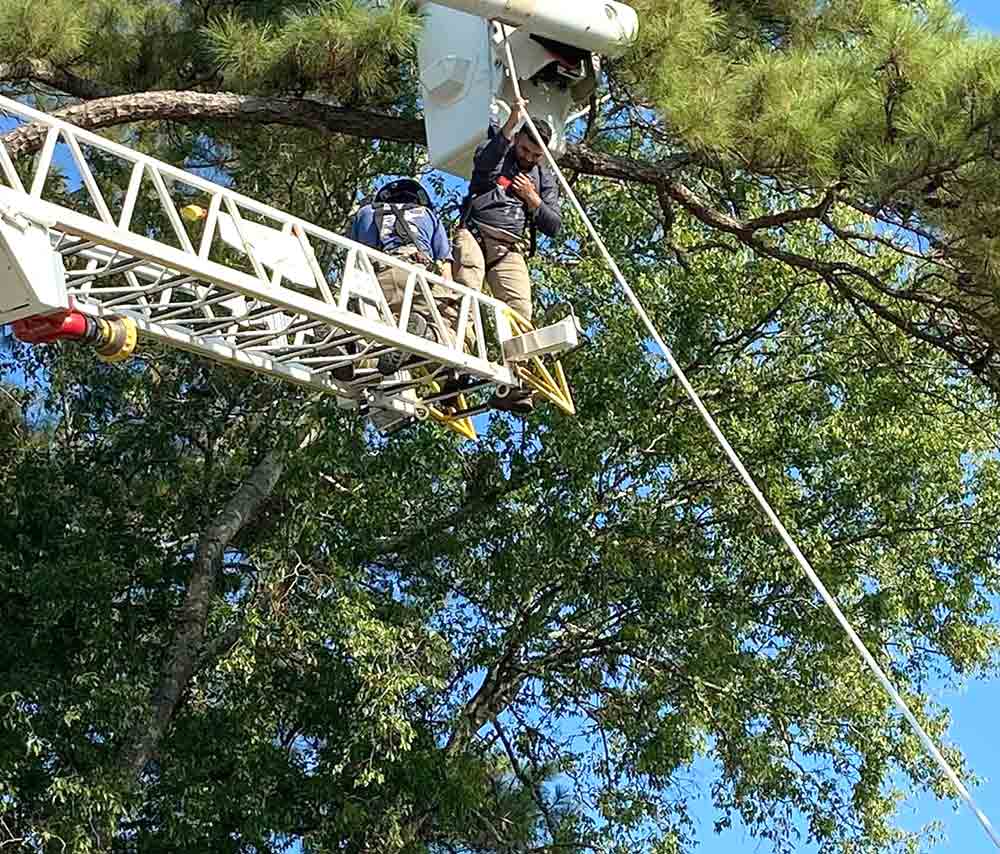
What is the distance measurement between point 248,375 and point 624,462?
8.70 ft

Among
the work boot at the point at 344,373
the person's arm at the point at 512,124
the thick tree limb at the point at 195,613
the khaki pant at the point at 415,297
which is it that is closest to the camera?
the khaki pant at the point at 415,297

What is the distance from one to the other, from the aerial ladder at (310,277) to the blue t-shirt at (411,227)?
155mm

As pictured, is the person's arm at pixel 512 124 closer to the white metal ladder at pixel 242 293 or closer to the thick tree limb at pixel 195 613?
the white metal ladder at pixel 242 293

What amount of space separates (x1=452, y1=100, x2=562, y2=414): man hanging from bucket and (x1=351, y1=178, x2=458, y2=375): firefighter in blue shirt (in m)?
0.15

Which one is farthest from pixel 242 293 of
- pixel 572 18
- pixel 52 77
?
pixel 52 77

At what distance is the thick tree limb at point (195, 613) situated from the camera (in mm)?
11820

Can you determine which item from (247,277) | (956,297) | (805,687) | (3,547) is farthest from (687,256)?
(247,277)

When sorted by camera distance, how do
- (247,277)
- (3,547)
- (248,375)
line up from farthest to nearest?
(248,375)
(3,547)
(247,277)

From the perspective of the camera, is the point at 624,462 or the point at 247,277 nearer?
the point at 247,277

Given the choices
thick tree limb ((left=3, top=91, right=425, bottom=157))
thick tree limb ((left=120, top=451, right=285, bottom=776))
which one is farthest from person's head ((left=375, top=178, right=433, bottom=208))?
thick tree limb ((left=120, top=451, right=285, bottom=776))

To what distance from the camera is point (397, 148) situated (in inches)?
527

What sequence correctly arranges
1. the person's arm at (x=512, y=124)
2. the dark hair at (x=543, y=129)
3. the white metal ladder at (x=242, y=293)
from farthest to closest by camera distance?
the dark hair at (x=543, y=129), the person's arm at (x=512, y=124), the white metal ladder at (x=242, y=293)

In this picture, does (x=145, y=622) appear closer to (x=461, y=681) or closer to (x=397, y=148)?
(x=461, y=681)

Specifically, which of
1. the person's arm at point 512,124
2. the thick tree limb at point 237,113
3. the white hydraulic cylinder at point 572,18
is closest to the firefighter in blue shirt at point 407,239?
the person's arm at point 512,124
